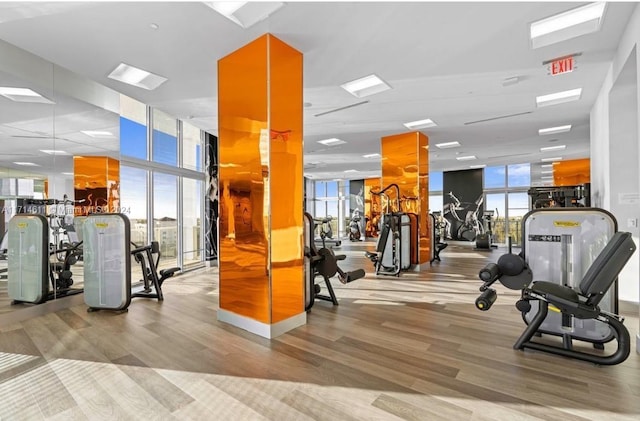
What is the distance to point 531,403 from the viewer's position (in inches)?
86.0

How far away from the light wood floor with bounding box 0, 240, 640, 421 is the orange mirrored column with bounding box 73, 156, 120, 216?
5.63 feet

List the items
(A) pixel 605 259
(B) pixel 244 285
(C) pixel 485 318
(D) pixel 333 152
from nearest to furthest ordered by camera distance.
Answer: (A) pixel 605 259, (B) pixel 244 285, (C) pixel 485 318, (D) pixel 333 152

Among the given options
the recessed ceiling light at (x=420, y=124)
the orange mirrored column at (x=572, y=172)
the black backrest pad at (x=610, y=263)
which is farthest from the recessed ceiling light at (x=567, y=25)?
the orange mirrored column at (x=572, y=172)

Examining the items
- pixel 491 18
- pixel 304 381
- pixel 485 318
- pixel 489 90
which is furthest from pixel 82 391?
pixel 489 90

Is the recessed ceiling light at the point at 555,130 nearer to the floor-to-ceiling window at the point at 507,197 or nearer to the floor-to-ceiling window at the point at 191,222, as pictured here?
the floor-to-ceiling window at the point at 507,197

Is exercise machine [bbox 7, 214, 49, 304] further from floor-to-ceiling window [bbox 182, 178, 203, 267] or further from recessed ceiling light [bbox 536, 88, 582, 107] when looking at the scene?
recessed ceiling light [bbox 536, 88, 582, 107]

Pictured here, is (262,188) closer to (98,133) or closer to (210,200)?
(98,133)

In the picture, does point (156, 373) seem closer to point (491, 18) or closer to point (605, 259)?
point (605, 259)

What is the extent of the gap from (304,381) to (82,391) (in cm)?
157

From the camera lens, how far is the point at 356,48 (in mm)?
3936

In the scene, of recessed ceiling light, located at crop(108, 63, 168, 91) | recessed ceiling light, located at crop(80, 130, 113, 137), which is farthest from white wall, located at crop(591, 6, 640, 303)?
recessed ceiling light, located at crop(80, 130, 113, 137)

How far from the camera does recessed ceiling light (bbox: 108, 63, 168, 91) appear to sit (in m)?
4.45

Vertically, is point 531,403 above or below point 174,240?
below

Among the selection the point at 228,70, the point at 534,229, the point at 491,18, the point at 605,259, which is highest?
the point at 491,18
